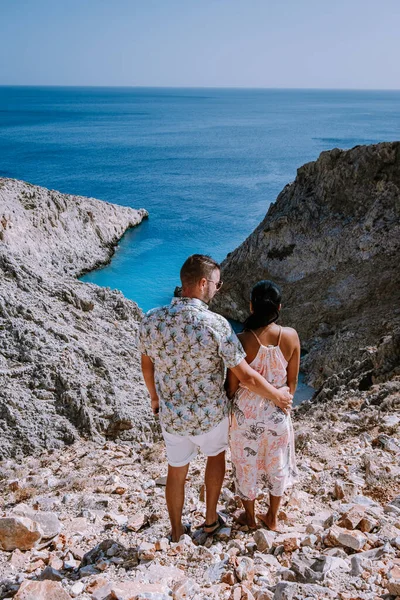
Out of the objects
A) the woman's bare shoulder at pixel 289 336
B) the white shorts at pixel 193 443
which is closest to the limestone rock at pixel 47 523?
the white shorts at pixel 193 443

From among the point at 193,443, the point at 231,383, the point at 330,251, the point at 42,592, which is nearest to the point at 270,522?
the point at 193,443

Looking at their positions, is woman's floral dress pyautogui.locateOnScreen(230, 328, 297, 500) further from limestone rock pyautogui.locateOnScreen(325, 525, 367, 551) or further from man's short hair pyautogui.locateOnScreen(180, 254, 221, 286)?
man's short hair pyautogui.locateOnScreen(180, 254, 221, 286)

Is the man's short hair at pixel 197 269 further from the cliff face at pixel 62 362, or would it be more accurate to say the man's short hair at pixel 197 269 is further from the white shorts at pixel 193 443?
the cliff face at pixel 62 362

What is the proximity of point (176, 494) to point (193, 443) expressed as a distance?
0.47 meters

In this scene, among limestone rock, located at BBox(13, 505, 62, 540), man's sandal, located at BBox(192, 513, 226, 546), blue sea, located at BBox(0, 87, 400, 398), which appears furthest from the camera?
blue sea, located at BBox(0, 87, 400, 398)

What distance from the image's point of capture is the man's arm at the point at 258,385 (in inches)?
150

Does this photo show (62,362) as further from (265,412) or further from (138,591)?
(138,591)

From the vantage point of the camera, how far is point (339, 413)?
8.66 meters

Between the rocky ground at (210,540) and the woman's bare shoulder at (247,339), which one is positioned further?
the woman's bare shoulder at (247,339)

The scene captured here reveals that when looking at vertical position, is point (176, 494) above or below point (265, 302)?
below

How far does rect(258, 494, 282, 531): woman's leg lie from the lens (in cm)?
443

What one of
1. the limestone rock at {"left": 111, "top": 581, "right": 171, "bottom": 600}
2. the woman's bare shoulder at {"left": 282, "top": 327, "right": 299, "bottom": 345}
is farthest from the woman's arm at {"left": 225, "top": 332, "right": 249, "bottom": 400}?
the limestone rock at {"left": 111, "top": 581, "right": 171, "bottom": 600}

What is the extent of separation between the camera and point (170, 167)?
7319cm

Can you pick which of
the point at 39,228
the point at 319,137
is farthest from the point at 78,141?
the point at 39,228
